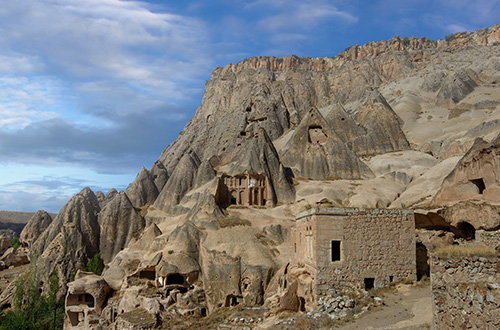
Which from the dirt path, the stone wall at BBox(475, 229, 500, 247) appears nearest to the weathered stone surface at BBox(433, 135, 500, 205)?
the stone wall at BBox(475, 229, 500, 247)

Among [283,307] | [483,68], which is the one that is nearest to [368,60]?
[483,68]

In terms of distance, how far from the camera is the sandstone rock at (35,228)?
64.3 meters

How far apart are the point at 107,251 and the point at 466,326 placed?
48.8 m

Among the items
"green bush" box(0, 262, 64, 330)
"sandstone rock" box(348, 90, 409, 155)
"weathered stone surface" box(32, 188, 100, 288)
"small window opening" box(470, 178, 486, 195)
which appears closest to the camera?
"small window opening" box(470, 178, 486, 195)

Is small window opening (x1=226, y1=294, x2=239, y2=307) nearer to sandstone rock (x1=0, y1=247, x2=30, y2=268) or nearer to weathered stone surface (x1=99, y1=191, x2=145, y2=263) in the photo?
weathered stone surface (x1=99, y1=191, x2=145, y2=263)

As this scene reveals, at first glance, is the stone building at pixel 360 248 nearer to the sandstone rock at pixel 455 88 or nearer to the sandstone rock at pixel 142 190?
the sandstone rock at pixel 142 190

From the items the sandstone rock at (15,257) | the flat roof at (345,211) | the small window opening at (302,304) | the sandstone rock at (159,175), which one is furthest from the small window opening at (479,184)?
the sandstone rock at (15,257)

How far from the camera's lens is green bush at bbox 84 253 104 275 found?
45388mm

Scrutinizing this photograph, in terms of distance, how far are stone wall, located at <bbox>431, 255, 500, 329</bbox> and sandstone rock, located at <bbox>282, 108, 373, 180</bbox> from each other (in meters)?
44.4

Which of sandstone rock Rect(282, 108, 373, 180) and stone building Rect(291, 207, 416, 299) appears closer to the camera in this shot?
stone building Rect(291, 207, 416, 299)

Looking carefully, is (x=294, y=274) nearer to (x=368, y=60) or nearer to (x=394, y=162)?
(x=394, y=162)

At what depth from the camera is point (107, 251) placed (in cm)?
5200

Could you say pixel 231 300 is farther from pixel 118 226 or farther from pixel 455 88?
pixel 455 88

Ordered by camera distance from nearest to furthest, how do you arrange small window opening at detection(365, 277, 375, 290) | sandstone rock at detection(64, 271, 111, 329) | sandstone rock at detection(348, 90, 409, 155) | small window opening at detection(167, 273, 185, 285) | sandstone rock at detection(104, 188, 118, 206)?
1. small window opening at detection(365, 277, 375, 290)
2. small window opening at detection(167, 273, 185, 285)
3. sandstone rock at detection(64, 271, 111, 329)
4. sandstone rock at detection(348, 90, 409, 155)
5. sandstone rock at detection(104, 188, 118, 206)
